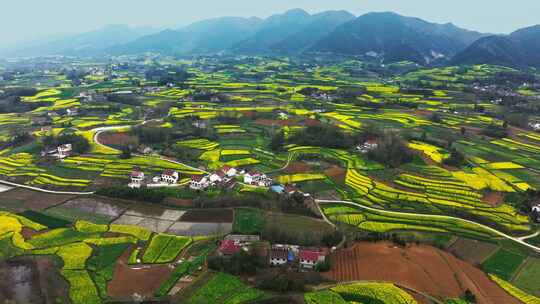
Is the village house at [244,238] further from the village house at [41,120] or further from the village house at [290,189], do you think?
the village house at [41,120]

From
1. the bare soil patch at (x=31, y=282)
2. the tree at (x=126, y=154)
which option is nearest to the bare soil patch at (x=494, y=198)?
the bare soil patch at (x=31, y=282)

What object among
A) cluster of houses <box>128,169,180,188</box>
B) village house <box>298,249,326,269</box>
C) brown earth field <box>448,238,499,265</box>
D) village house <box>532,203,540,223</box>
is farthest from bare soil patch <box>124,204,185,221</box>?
village house <box>532,203,540,223</box>

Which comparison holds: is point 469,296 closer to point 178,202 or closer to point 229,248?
point 229,248

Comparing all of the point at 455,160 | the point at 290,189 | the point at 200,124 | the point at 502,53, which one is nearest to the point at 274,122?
the point at 200,124

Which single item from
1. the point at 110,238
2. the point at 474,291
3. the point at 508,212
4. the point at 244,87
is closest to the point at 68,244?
the point at 110,238

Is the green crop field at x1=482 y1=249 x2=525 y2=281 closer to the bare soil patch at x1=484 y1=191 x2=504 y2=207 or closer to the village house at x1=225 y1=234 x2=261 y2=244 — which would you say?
the bare soil patch at x1=484 y1=191 x2=504 y2=207
